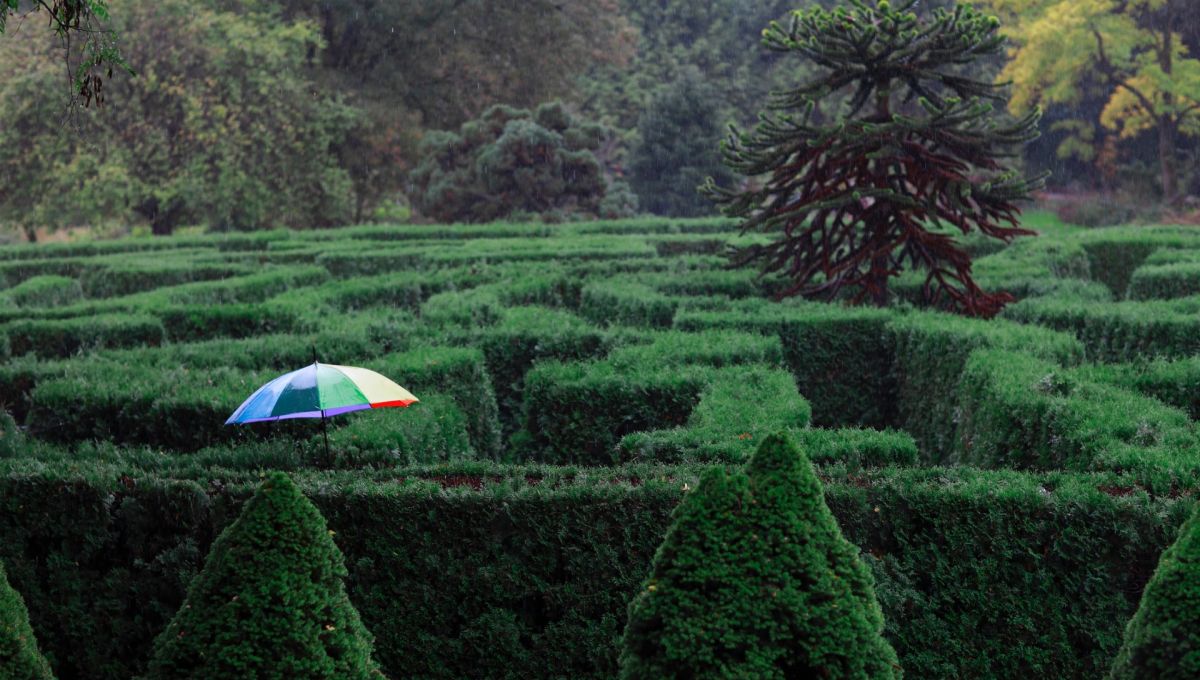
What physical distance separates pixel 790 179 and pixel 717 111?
2310 centimetres

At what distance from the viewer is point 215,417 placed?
8312 mm

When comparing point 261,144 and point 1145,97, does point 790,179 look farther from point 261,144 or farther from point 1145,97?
point 1145,97

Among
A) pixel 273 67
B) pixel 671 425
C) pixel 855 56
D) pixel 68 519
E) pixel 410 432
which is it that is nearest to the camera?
pixel 68 519

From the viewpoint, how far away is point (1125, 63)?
119 ft

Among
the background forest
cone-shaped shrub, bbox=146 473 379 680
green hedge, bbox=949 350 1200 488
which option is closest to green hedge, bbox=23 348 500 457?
cone-shaped shrub, bbox=146 473 379 680

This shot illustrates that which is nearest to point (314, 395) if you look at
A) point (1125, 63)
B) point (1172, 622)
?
point (1172, 622)

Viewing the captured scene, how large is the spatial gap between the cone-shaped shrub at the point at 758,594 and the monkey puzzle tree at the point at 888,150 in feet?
24.7

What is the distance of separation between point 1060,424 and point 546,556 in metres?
3.28

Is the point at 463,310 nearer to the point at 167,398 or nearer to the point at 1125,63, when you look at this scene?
the point at 167,398

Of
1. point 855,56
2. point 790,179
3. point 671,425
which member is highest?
point 855,56

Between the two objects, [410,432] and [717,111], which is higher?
[717,111]

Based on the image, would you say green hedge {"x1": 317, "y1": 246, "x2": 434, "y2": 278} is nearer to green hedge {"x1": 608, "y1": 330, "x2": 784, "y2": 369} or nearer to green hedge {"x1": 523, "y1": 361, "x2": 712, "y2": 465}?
green hedge {"x1": 608, "y1": 330, "x2": 784, "y2": 369}

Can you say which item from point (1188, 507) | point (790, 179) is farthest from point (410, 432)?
point (790, 179)

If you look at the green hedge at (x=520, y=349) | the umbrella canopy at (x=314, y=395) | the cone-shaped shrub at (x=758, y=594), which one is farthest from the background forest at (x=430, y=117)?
the cone-shaped shrub at (x=758, y=594)
